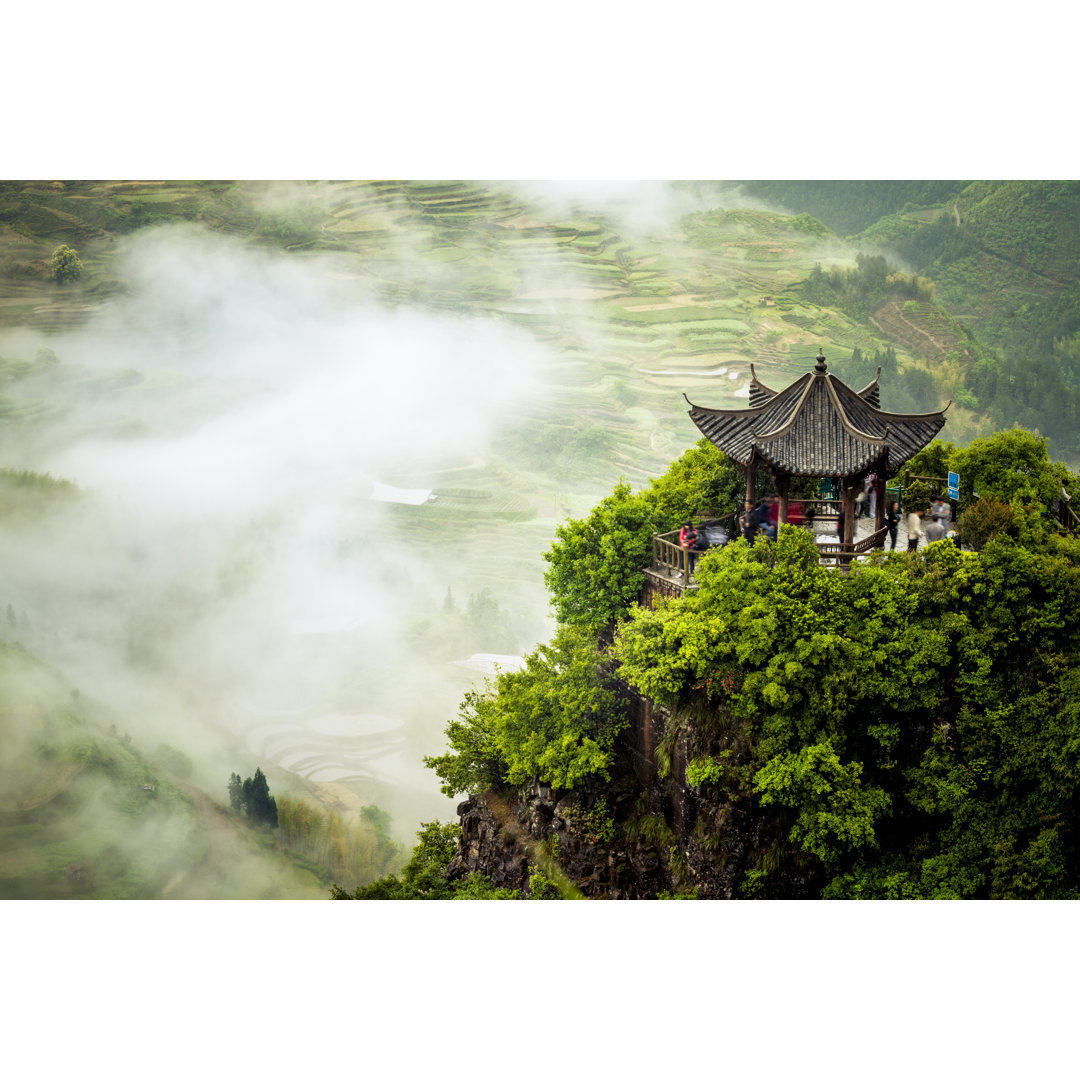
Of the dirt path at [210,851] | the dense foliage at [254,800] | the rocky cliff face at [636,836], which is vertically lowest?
the dirt path at [210,851]

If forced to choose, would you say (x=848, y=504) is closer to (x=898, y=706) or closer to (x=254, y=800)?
(x=898, y=706)

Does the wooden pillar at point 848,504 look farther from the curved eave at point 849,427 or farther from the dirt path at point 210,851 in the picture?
the dirt path at point 210,851

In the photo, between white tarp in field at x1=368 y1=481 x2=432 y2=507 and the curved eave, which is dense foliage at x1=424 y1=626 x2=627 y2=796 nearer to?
the curved eave

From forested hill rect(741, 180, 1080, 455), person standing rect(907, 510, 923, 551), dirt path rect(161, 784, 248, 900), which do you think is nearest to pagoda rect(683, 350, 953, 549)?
person standing rect(907, 510, 923, 551)

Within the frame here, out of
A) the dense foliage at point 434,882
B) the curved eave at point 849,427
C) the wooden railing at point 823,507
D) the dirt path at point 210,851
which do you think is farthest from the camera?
the dirt path at point 210,851

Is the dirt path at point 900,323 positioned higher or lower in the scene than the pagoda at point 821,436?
higher

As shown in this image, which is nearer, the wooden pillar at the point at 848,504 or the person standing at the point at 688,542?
the wooden pillar at the point at 848,504

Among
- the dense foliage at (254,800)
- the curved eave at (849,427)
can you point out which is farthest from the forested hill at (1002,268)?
the dense foliage at (254,800)

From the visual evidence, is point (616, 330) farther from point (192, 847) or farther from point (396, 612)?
point (192, 847)
